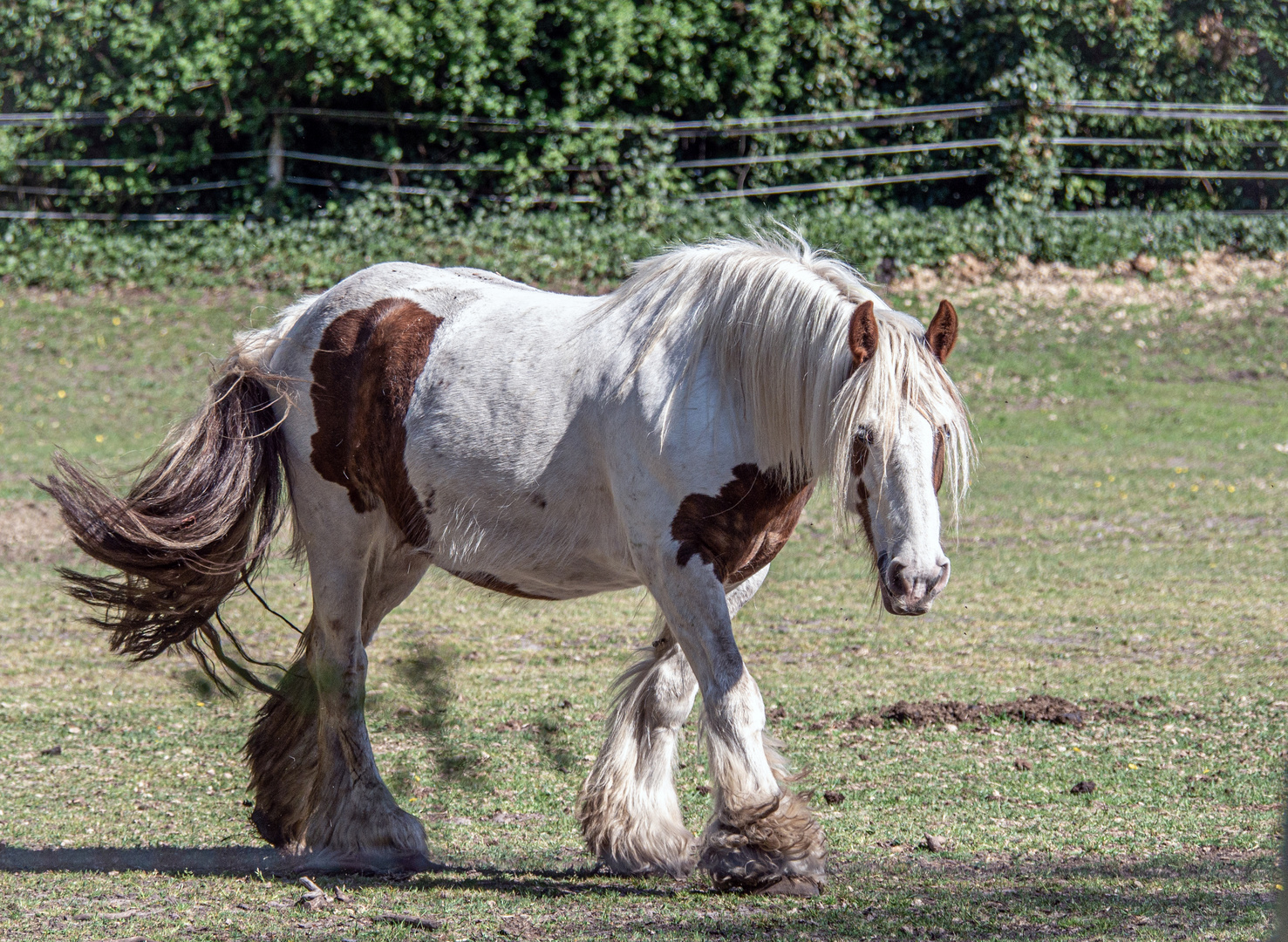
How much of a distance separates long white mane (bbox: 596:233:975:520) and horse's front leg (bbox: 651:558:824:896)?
49 centimetres

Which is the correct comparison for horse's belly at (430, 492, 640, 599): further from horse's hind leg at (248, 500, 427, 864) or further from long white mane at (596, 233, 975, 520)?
long white mane at (596, 233, 975, 520)

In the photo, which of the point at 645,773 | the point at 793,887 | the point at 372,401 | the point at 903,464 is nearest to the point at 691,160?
the point at 372,401

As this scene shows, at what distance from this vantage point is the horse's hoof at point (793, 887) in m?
3.70

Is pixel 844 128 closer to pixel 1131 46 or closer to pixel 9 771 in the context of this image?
pixel 1131 46

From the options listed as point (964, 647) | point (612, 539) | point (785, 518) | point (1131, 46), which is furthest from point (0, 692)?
point (1131, 46)

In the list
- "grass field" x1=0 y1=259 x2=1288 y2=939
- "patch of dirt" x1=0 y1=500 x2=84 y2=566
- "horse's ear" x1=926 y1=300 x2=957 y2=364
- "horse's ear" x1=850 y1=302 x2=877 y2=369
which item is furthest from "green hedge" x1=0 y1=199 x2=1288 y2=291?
"horse's ear" x1=850 y1=302 x2=877 y2=369

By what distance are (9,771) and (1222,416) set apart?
11954 millimetres

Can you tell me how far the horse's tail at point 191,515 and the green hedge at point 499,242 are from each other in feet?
35.5

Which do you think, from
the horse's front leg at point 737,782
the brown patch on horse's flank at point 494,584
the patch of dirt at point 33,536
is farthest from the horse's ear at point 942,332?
the patch of dirt at point 33,536

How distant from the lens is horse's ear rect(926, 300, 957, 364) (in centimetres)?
369

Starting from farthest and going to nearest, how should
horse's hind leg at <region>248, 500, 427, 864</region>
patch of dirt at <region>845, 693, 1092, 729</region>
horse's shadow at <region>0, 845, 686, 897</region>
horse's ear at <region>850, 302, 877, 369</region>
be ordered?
patch of dirt at <region>845, 693, 1092, 729</region> → horse's hind leg at <region>248, 500, 427, 864</region> → horse's shadow at <region>0, 845, 686, 897</region> → horse's ear at <region>850, 302, 877, 369</region>

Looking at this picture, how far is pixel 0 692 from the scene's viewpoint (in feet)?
21.2

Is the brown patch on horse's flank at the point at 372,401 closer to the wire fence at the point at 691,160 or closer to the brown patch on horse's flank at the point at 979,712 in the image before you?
the brown patch on horse's flank at the point at 979,712

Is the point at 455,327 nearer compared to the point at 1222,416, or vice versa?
the point at 455,327
